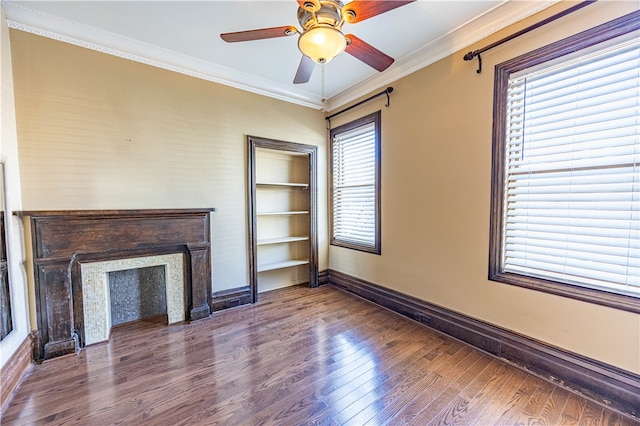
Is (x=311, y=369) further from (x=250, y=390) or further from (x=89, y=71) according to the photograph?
(x=89, y=71)

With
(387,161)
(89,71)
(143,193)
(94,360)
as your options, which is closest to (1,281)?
(94,360)

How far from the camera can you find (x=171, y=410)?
67.5 inches

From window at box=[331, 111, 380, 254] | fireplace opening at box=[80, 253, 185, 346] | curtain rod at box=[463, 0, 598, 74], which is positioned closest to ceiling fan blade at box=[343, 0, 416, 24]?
curtain rod at box=[463, 0, 598, 74]

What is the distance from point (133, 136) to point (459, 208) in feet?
11.1

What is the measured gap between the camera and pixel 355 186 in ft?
Answer: 12.5

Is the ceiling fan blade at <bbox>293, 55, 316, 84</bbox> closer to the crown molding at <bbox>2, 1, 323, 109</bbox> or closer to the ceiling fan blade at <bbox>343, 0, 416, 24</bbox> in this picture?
the ceiling fan blade at <bbox>343, 0, 416, 24</bbox>

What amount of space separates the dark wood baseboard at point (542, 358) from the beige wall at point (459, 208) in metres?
0.06

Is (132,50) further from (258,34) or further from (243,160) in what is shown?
(258,34)

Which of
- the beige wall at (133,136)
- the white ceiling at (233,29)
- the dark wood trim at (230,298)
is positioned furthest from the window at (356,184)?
the dark wood trim at (230,298)

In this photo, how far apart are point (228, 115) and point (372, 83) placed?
6.16 feet

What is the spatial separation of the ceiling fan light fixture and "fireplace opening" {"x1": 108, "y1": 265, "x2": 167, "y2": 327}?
274cm

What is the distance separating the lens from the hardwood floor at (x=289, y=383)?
166 centimetres

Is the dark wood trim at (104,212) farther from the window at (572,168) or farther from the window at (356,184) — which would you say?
the window at (572,168)

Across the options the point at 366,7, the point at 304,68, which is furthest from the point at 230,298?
the point at 366,7
